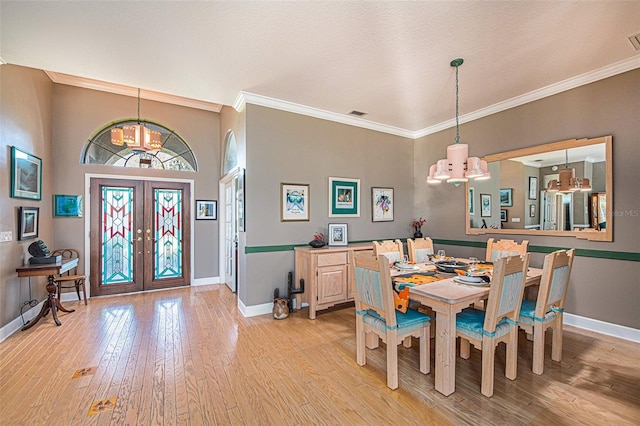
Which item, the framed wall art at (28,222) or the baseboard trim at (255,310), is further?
→ the baseboard trim at (255,310)

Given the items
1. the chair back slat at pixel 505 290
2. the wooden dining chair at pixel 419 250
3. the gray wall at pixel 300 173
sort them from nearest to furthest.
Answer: the chair back slat at pixel 505 290
the wooden dining chair at pixel 419 250
the gray wall at pixel 300 173

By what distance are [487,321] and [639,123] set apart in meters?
2.85

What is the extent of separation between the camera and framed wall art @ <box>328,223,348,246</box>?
4.18m

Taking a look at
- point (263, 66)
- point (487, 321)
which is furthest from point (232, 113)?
point (487, 321)

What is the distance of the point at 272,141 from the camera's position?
12.7 feet

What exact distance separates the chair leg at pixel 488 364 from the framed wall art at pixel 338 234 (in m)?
2.42

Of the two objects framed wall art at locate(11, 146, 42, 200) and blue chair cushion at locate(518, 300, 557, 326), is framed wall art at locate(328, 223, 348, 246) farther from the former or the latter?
framed wall art at locate(11, 146, 42, 200)

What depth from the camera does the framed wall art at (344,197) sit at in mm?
4379

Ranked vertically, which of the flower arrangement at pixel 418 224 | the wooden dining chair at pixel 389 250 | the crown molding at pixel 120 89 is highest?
the crown molding at pixel 120 89

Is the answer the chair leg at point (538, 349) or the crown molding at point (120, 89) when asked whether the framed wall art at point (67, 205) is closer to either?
the crown molding at point (120, 89)

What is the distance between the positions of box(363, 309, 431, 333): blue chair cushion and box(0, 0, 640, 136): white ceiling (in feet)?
7.99

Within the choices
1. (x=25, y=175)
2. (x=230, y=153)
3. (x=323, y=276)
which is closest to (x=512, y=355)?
(x=323, y=276)

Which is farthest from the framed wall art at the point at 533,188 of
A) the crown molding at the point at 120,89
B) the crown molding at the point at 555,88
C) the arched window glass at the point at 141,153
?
the arched window glass at the point at 141,153

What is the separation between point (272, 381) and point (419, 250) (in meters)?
2.30
